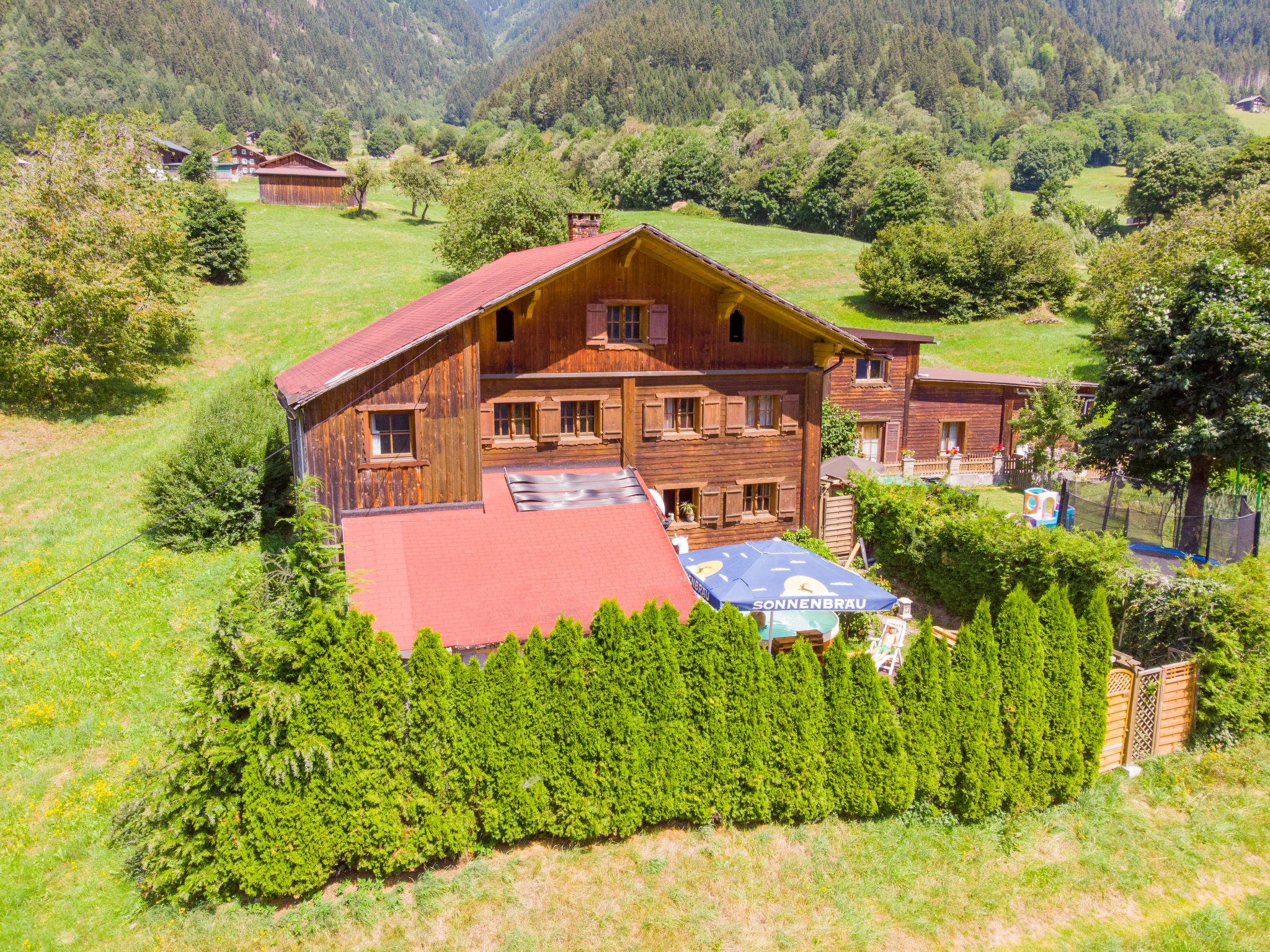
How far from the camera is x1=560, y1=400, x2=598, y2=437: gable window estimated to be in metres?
19.0

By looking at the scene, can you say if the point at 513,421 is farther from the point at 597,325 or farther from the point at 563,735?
the point at 563,735

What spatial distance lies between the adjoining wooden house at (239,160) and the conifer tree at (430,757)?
92.0 meters

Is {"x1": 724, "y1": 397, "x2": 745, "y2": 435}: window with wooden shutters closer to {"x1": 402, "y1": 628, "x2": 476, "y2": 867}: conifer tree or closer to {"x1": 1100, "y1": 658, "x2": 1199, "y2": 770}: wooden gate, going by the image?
{"x1": 1100, "y1": 658, "x2": 1199, "y2": 770}: wooden gate

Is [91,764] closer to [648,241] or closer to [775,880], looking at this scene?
[775,880]

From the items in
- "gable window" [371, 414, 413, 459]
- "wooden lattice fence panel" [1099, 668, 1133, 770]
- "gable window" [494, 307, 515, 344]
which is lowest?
"wooden lattice fence panel" [1099, 668, 1133, 770]

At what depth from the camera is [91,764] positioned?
1252 centimetres

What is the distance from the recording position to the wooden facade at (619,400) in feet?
54.3

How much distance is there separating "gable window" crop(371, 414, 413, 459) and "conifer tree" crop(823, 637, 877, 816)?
32.0 ft

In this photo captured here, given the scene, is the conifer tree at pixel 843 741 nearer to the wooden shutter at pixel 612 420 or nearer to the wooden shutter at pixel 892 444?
the wooden shutter at pixel 612 420

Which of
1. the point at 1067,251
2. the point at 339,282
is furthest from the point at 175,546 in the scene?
the point at 1067,251

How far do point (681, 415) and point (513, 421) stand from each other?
417 cm

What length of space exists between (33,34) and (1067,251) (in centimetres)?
23998

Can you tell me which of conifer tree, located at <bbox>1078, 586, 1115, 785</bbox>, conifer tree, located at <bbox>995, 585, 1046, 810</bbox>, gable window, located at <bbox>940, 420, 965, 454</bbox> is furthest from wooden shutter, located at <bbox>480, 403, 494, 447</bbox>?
gable window, located at <bbox>940, 420, 965, 454</bbox>

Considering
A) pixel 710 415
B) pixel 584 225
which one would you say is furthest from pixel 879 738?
pixel 584 225
